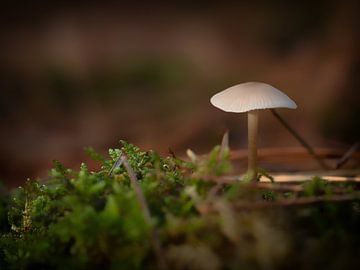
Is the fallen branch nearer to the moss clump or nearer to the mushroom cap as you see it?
the moss clump

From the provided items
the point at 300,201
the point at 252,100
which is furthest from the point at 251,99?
the point at 300,201

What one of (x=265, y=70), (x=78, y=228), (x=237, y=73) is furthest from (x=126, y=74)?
(x=78, y=228)

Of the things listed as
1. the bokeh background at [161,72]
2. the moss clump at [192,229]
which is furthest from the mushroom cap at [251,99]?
the bokeh background at [161,72]

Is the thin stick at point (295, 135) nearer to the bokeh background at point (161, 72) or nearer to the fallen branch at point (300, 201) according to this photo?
the fallen branch at point (300, 201)

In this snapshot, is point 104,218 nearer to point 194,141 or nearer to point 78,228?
point 78,228

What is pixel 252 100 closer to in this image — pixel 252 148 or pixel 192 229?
pixel 252 148

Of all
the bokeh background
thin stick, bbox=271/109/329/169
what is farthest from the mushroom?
the bokeh background
